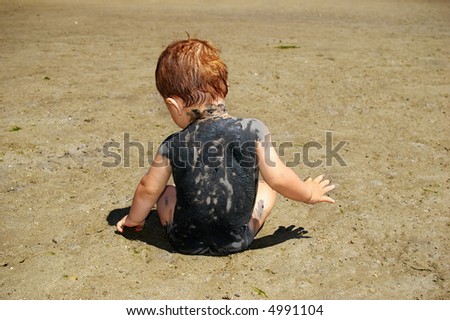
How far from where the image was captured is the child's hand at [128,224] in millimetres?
3206

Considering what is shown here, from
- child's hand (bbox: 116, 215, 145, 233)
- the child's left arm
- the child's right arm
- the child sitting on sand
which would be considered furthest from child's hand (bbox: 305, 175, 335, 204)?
child's hand (bbox: 116, 215, 145, 233)

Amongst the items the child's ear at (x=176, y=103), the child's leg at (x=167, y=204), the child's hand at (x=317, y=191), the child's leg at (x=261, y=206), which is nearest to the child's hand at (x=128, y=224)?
the child's leg at (x=167, y=204)

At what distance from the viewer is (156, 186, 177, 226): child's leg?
3.15 m

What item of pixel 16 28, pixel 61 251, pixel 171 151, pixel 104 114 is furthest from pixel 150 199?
pixel 16 28

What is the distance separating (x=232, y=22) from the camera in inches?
365

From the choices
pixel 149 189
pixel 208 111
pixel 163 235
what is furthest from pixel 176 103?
pixel 163 235

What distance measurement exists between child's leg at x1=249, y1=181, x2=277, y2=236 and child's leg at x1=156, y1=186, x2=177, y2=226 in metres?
0.46

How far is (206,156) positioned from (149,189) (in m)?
0.40

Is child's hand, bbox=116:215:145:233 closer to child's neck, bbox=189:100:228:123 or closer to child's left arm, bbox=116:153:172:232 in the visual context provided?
child's left arm, bbox=116:153:172:232

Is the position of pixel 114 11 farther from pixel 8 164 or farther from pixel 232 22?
pixel 8 164

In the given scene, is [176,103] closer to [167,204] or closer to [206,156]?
[206,156]

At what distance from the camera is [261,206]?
3.25 m

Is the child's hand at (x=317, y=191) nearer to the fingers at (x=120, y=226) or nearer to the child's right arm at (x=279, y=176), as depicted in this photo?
the child's right arm at (x=279, y=176)

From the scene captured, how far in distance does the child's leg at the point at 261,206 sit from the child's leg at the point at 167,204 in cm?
46
